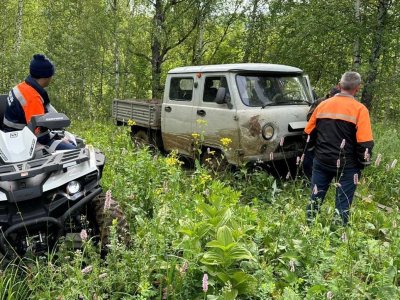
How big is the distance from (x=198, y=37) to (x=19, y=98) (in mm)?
13760

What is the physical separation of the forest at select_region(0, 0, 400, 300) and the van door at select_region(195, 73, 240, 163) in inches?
20.6

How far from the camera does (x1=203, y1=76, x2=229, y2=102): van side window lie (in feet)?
22.1

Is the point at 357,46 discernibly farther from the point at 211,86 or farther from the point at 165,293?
the point at 165,293

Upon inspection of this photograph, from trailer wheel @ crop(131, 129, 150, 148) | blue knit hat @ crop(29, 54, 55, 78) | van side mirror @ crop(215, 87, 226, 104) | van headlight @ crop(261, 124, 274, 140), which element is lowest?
trailer wheel @ crop(131, 129, 150, 148)

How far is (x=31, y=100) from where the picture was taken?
12.4ft

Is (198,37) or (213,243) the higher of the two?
(198,37)

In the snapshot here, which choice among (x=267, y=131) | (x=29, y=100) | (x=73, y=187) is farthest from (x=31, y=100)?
(x=267, y=131)

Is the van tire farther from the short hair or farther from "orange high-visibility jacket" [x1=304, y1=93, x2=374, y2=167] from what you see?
the short hair

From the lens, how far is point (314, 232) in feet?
11.1

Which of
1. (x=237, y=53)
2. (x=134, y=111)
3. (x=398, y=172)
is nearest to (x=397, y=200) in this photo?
(x=398, y=172)

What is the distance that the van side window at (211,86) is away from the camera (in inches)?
265

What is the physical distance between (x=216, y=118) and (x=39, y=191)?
4221 millimetres

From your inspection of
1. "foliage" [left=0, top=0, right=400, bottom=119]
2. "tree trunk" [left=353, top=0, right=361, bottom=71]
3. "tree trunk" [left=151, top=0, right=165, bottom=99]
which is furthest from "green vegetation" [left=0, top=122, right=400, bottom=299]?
"tree trunk" [left=151, top=0, right=165, bottom=99]

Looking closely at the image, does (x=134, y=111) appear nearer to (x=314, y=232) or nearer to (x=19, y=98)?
(x=19, y=98)
